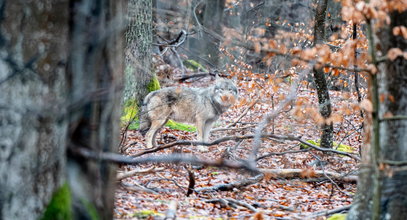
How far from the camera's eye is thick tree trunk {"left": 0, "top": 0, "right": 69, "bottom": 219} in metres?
2.80

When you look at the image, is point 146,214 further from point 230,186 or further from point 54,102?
point 54,102

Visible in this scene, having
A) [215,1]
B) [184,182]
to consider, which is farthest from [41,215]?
[215,1]

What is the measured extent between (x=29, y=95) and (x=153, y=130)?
9103 millimetres

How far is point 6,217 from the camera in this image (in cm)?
286

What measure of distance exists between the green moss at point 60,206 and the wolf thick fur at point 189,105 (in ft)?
29.0

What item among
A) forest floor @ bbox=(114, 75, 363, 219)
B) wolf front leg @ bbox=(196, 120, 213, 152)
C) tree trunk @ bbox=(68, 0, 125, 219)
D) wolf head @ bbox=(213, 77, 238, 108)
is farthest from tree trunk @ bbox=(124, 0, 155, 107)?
tree trunk @ bbox=(68, 0, 125, 219)

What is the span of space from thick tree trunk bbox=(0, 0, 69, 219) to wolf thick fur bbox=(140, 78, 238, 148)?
351 inches

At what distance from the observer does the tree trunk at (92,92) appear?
287 centimetres

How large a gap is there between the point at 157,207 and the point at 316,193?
3303 millimetres

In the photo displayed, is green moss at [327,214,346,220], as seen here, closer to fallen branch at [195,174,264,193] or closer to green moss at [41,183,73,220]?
fallen branch at [195,174,264,193]

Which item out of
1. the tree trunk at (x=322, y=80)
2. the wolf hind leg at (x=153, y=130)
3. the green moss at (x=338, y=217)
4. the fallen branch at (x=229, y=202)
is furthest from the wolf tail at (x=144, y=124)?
the green moss at (x=338, y=217)

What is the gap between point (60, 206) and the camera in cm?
294

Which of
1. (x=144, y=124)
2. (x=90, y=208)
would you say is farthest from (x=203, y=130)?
(x=90, y=208)

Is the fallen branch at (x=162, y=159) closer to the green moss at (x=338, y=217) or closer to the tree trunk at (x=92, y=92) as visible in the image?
the tree trunk at (x=92, y=92)
